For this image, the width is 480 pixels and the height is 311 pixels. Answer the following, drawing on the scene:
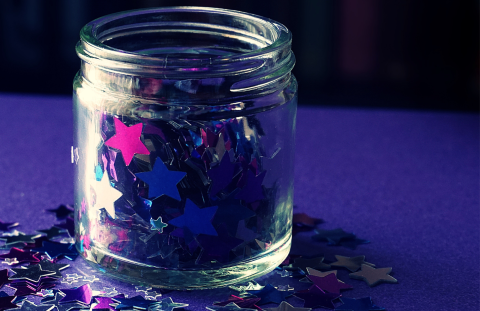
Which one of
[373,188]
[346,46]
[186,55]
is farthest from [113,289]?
[346,46]

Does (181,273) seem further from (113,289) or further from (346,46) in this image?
(346,46)

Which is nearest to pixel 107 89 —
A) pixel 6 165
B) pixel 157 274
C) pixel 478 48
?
pixel 157 274

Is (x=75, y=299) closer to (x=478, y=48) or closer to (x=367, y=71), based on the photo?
(x=367, y=71)

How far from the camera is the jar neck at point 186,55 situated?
0.61m

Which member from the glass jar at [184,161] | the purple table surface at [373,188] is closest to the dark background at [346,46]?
the purple table surface at [373,188]

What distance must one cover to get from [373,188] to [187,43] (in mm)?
339

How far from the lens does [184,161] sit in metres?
0.63

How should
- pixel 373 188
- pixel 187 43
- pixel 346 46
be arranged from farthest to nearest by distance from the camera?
1. pixel 346 46
2. pixel 373 188
3. pixel 187 43

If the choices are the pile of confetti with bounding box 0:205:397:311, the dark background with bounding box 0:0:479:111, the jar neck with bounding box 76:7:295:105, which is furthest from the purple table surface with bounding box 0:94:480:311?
the dark background with bounding box 0:0:479:111

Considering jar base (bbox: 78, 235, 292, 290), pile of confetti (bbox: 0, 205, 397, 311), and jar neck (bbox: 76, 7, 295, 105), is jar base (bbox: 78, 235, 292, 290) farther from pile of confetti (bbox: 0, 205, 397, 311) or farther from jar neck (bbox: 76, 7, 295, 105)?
jar neck (bbox: 76, 7, 295, 105)

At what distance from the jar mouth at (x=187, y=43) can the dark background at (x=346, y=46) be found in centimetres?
93

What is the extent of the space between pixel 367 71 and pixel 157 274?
4.22ft

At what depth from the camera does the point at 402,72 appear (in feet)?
6.06

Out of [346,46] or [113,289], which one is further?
[346,46]
